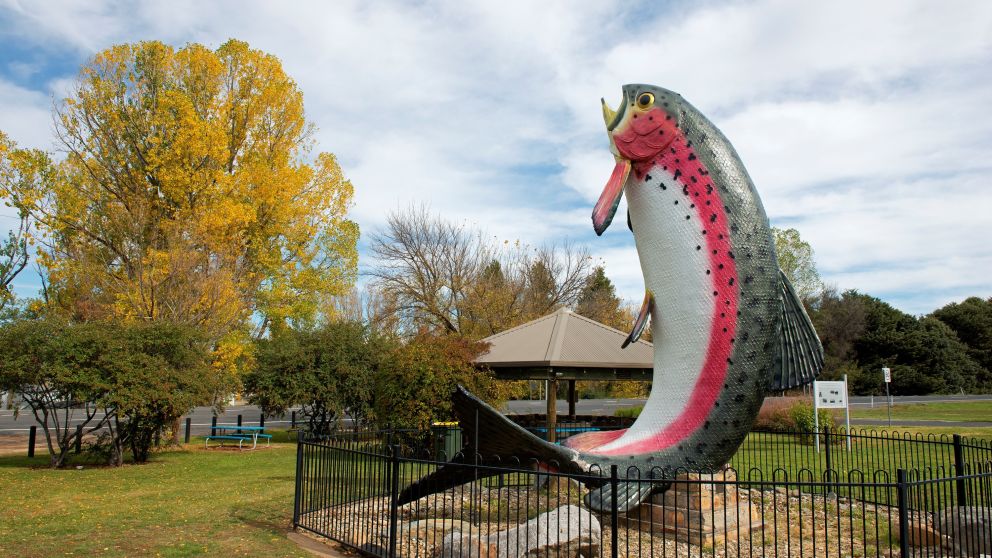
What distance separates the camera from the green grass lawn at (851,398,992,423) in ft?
86.0

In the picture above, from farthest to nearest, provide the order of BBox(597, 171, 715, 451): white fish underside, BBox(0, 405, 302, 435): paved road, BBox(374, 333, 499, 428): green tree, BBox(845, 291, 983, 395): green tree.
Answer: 1. BBox(845, 291, 983, 395): green tree
2. BBox(0, 405, 302, 435): paved road
3. BBox(374, 333, 499, 428): green tree
4. BBox(597, 171, 715, 451): white fish underside

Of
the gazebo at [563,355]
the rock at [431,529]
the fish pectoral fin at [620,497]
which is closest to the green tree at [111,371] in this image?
the gazebo at [563,355]

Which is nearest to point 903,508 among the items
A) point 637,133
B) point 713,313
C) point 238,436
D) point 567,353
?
point 713,313

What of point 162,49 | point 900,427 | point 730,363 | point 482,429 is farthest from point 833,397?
point 162,49

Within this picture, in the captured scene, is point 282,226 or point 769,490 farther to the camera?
point 282,226

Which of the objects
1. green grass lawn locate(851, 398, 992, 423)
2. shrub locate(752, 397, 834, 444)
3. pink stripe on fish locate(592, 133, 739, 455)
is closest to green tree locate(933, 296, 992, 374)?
green grass lawn locate(851, 398, 992, 423)

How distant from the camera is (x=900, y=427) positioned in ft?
72.1

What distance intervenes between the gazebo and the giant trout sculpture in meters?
5.38

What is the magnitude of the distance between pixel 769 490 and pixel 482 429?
237 inches

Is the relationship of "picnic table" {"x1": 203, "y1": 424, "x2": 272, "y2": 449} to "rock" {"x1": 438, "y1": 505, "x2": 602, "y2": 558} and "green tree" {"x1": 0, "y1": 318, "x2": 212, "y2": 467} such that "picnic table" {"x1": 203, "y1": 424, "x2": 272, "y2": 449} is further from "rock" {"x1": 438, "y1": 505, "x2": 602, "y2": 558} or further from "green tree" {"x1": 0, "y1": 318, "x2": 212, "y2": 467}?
"rock" {"x1": 438, "y1": 505, "x2": 602, "y2": 558}

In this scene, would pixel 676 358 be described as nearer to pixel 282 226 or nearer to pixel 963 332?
pixel 282 226

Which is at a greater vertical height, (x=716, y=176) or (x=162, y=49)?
(x=162, y=49)

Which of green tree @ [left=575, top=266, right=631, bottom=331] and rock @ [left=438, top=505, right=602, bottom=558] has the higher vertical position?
green tree @ [left=575, top=266, right=631, bottom=331]

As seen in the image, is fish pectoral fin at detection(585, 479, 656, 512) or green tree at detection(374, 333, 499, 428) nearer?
fish pectoral fin at detection(585, 479, 656, 512)
